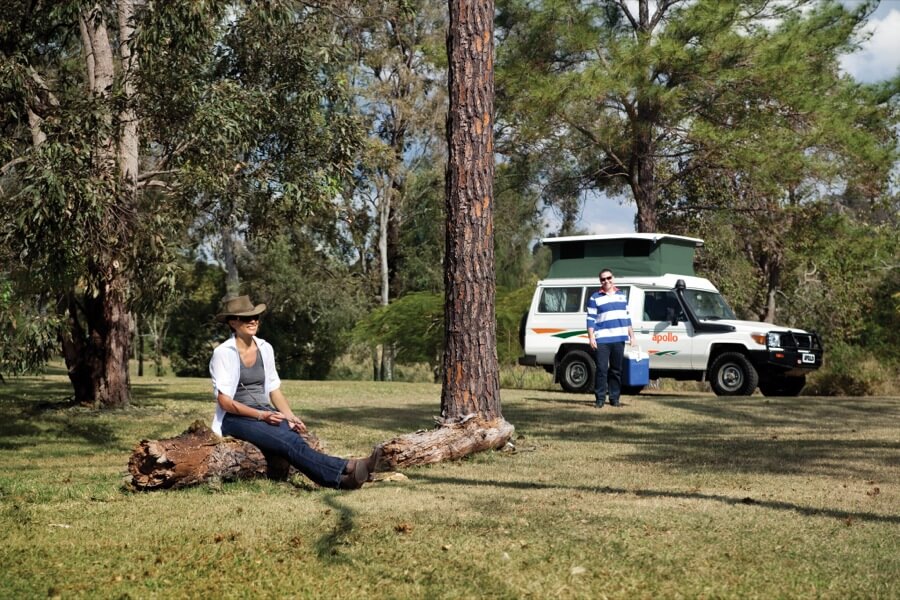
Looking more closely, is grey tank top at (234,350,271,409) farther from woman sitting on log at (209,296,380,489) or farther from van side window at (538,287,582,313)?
van side window at (538,287,582,313)

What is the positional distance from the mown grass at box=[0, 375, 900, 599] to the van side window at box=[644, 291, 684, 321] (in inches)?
353

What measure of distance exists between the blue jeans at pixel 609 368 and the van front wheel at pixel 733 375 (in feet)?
15.2

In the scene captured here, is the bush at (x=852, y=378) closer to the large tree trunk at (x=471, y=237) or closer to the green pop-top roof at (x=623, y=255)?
the green pop-top roof at (x=623, y=255)

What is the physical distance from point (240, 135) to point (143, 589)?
9.40m

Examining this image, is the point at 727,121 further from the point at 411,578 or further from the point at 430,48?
the point at 411,578

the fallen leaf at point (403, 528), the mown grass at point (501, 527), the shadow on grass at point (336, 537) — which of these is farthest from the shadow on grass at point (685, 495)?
the fallen leaf at point (403, 528)

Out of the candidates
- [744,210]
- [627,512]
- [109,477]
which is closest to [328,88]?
[109,477]

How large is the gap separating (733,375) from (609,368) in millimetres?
5226

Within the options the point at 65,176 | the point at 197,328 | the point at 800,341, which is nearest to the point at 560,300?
the point at 800,341

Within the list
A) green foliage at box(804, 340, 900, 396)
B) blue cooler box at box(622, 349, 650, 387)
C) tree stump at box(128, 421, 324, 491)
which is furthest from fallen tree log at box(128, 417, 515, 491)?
green foliage at box(804, 340, 900, 396)

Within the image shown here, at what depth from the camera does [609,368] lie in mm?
16344

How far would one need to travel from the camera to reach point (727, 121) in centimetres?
2873

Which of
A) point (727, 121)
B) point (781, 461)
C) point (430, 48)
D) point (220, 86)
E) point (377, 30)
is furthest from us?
point (377, 30)

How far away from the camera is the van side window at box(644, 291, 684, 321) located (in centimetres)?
2119
